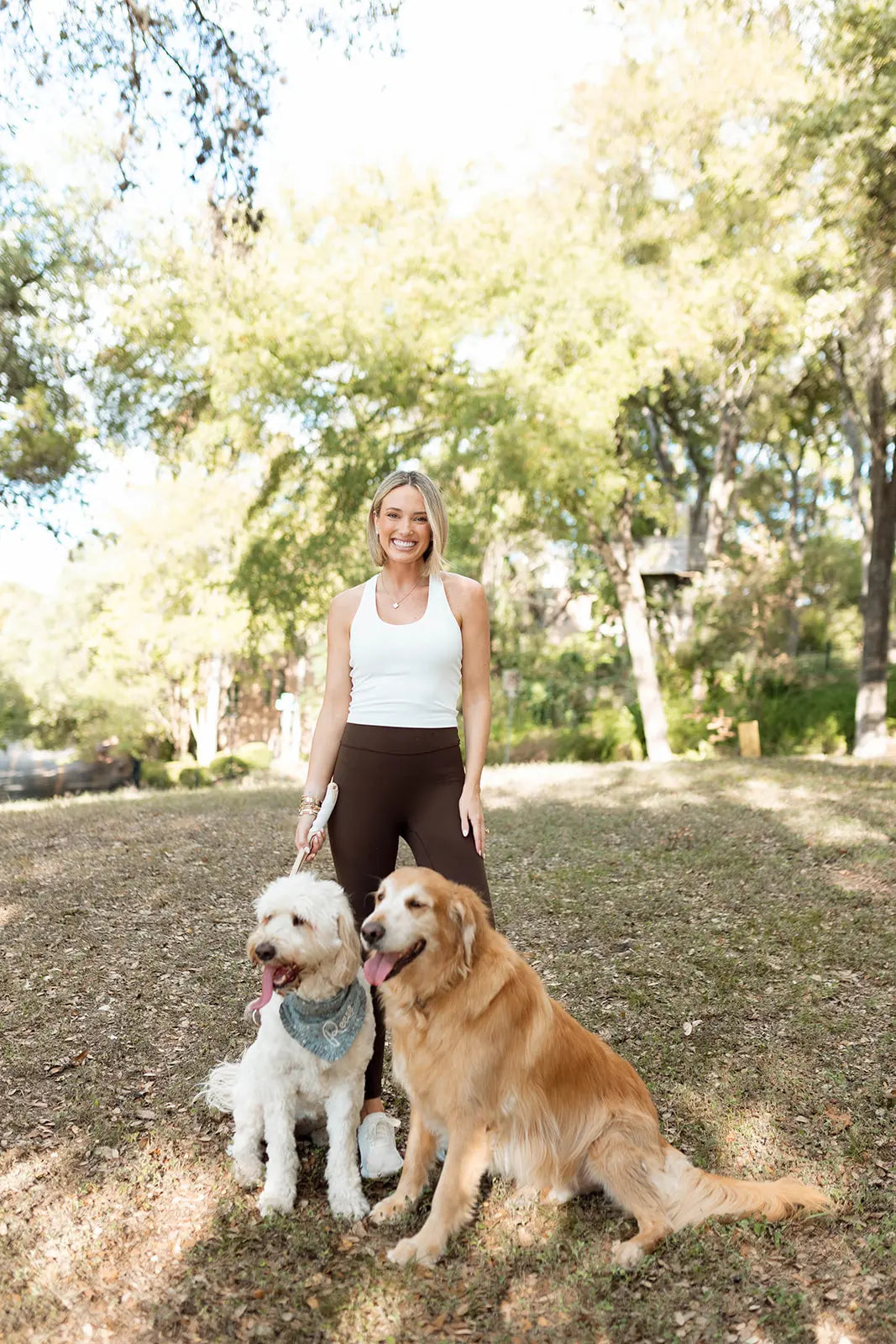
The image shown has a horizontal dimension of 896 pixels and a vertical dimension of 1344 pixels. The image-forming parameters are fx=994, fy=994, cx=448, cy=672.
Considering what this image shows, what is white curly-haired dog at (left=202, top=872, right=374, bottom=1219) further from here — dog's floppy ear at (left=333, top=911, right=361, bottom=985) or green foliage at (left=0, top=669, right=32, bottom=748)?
green foliage at (left=0, top=669, right=32, bottom=748)

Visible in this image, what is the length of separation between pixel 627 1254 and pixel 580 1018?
2.07 metres

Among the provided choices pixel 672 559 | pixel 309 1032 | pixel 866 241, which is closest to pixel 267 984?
pixel 309 1032

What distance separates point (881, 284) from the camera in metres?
13.9

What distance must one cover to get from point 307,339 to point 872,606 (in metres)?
10.4

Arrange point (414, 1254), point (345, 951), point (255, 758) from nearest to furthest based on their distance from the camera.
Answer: point (414, 1254), point (345, 951), point (255, 758)

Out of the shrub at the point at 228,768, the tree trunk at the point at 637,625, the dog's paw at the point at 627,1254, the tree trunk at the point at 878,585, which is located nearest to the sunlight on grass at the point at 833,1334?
the dog's paw at the point at 627,1254

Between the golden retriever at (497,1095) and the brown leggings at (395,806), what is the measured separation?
0.38 metres

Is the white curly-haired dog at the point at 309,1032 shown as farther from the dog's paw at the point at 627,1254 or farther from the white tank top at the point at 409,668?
the dog's paw at the point at 627,1254

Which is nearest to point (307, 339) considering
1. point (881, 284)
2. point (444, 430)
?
point (444, 430)

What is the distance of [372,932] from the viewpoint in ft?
10.3

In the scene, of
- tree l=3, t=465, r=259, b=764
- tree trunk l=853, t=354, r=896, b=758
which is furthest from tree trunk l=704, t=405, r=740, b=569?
tree l=3, t=465, r=259, b=764

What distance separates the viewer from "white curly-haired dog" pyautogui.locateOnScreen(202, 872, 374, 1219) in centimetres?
345

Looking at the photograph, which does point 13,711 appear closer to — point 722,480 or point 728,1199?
point 722,480

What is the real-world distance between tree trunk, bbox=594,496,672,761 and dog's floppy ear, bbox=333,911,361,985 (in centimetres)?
1539
